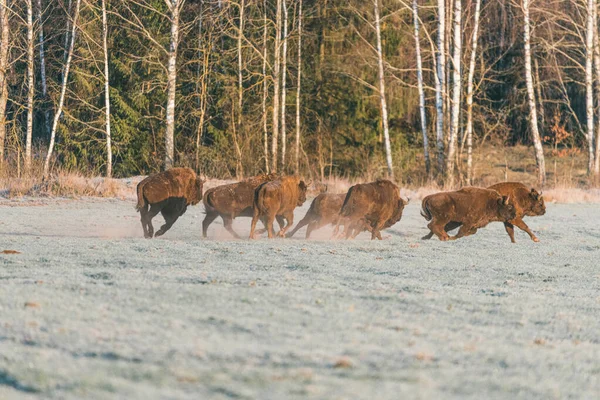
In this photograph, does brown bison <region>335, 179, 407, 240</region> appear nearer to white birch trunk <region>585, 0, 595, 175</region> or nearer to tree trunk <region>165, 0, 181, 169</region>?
tree trunk <region>165, 0, 181, 169</region>

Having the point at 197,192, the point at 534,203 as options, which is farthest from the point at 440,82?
the point at 197,192

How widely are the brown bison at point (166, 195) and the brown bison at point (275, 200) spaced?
133 centimetres

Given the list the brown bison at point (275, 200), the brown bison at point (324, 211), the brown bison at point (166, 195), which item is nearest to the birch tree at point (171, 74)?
the brown bison at point (166, 195)

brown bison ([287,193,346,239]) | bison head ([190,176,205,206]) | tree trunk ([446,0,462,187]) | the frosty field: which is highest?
tree trunk ([446,0,462,187])

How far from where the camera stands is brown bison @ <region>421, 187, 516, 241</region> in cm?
1664

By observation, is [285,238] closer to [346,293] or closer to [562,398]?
[346,293]

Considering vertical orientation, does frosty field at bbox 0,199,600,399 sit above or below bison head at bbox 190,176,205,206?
below

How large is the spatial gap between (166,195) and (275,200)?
1944mm

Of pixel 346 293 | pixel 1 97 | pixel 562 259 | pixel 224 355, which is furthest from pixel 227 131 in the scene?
pixel 224 355

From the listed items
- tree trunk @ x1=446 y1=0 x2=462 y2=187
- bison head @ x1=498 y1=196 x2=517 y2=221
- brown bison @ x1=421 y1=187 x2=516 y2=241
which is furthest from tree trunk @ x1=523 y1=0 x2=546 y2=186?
brown bison @ x1=421 y1=187 x2=516 y2=241

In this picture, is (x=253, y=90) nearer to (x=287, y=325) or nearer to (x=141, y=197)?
(x=141, y=197)

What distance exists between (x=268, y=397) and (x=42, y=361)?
4.65ft

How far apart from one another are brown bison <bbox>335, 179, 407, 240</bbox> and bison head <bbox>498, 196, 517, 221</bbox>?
5.67 ft

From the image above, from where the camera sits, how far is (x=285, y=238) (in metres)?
16.8
